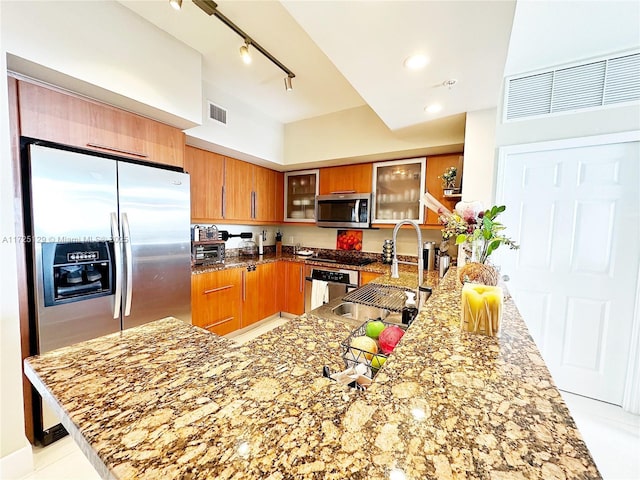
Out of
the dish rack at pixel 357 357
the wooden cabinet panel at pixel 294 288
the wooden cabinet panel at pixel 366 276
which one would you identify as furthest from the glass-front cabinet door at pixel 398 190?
the dish rack at pixel 357 357

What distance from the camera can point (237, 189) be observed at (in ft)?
10.3

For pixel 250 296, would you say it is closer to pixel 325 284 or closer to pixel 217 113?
pixel 325 284

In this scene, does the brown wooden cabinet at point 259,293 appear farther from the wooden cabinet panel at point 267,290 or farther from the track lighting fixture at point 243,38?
the track lighting fixture at point 243,38

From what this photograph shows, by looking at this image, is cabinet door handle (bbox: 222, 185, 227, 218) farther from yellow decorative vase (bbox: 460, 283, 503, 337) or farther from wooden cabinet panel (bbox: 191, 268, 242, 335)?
yellow decorative vase (bbox: 460, 283, 503, 337)

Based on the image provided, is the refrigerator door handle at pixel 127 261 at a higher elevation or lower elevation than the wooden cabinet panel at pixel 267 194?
lower

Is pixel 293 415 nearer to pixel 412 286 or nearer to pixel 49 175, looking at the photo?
pixel 412 286

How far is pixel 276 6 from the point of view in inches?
61.4

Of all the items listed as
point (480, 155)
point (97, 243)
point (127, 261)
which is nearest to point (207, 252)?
point (127, 261)

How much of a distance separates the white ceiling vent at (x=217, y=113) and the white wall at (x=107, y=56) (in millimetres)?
467

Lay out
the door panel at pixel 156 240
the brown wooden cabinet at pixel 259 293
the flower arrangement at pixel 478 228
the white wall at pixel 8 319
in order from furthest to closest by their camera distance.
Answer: the brown wooden cabinet at pixel 259 293, the door panel at pixel 156 240, the white wall at pixel 8 319, the flower arrangement at pixel 478 228

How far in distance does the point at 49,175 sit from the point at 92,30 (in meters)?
0.90

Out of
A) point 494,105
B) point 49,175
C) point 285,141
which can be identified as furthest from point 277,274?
point 494,105

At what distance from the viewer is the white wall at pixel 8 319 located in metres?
1.28

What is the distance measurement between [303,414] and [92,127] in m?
2.13
